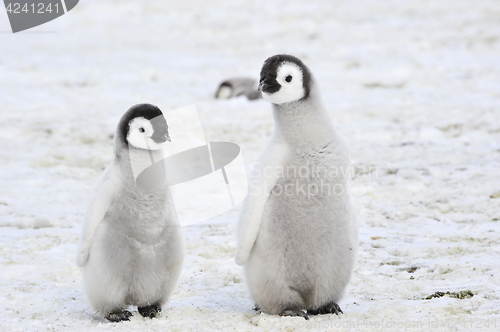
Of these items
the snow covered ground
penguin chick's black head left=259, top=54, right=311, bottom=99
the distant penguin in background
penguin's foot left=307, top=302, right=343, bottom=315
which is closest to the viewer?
penguin chick's black head left=259, top=54, right=311, bottom=99

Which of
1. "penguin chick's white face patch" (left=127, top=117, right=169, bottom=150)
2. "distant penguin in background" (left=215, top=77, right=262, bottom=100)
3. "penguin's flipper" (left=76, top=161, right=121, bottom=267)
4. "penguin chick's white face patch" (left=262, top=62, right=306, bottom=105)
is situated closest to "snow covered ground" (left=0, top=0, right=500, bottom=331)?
"distant penguin in background" (left=215, top=77, right=262, bottom=100)

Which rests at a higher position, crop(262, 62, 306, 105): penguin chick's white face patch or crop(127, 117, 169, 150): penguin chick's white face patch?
crop(262, 62, 306, 105): penguin chick's white face patch

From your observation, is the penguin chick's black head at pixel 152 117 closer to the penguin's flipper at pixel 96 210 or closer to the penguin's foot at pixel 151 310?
the penguin's flipper at pixel 96 210

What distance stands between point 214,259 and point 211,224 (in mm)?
766

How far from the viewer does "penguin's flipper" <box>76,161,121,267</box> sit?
284 centimetres

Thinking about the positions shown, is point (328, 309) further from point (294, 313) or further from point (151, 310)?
point (151, 310)

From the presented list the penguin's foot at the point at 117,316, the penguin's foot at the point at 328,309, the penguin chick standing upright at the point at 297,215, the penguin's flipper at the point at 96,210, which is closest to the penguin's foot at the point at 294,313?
the penguin chick standing upright at the point at 297,215

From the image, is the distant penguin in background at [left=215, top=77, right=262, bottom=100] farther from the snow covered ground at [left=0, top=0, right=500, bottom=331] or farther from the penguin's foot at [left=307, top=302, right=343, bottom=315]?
the penguin's foot at [left=307, top=302, right=343, bottom=315]

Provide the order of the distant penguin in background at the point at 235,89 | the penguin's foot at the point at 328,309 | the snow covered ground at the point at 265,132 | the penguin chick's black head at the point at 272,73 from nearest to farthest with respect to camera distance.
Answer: the penguin chick's black head at the point at 272,73
the penguin's foot at the point at 328,309
the snow covered ground at the point at 265,132
the distant penguin in background at the point at 235,89

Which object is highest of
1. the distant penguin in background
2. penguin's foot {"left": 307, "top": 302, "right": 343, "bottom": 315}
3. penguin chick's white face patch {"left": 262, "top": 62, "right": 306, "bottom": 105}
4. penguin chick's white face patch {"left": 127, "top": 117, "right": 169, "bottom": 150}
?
penguin chick's white face patch {"left": 262, "top": 62, "right": 306, "bottom": 105}

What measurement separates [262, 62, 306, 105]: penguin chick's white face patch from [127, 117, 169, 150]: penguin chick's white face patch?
619 millimetres

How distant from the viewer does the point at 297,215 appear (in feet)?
9.42

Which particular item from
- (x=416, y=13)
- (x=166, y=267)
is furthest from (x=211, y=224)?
(x=416, y=13)

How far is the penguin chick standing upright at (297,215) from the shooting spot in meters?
2.86
